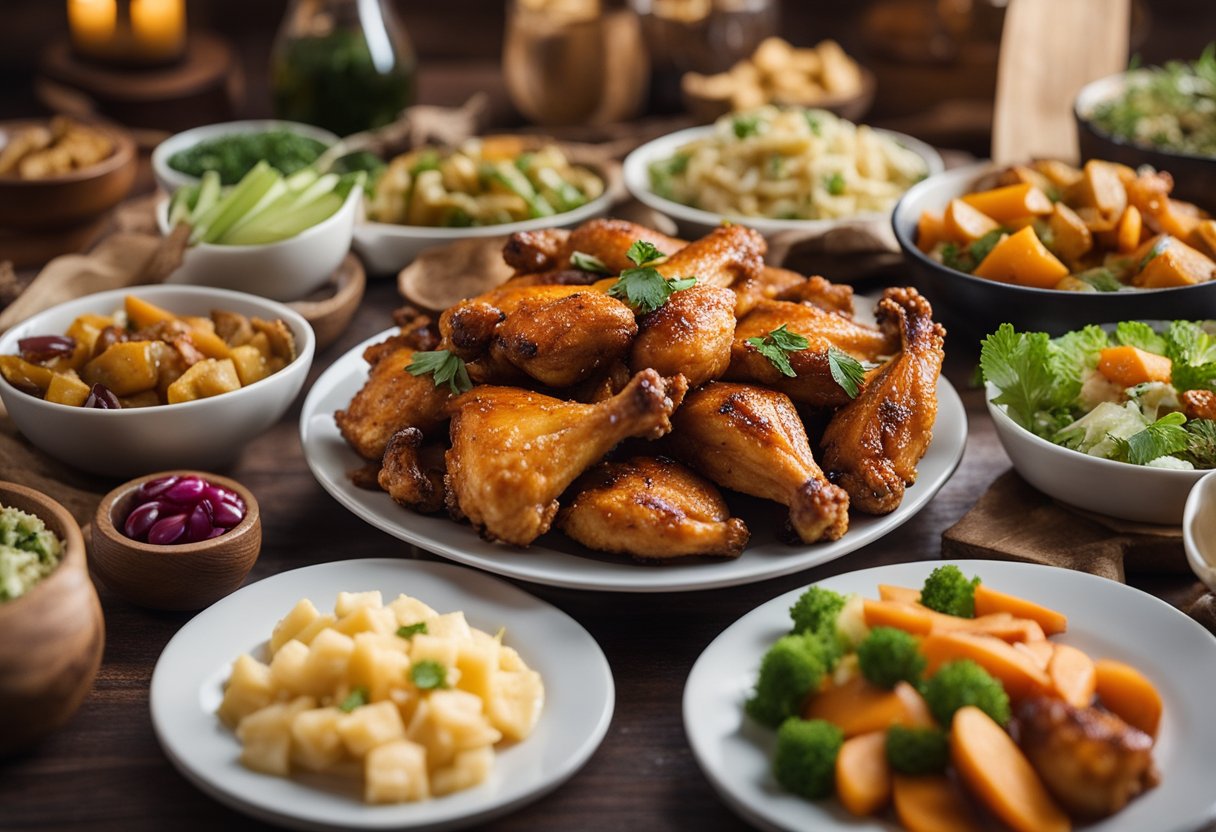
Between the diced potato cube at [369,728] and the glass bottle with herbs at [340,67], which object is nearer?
the diced potato cube at [369,728]

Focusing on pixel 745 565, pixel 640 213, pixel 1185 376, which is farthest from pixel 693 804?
pixel 640 213

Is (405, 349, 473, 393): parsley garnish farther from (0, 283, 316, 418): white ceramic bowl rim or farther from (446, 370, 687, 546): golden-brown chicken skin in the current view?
(0, 283, 316, 418): white ceramic bowl rim

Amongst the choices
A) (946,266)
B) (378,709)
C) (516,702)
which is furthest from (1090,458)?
(378,709)

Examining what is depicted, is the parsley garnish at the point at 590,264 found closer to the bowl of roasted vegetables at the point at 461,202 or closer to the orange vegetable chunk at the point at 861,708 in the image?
the bowl of roasted vegetables at the point at 461,202

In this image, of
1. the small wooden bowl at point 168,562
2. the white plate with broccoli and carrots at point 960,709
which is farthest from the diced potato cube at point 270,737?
the white plate with broccoli and carrots at point 960,709

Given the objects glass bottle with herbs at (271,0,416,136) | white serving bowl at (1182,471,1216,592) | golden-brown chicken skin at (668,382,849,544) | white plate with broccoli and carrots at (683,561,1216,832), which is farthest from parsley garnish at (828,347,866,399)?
glass bottle with herbs at (271,0,416,136)

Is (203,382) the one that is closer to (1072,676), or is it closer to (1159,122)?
(1072,676)
